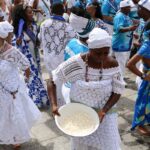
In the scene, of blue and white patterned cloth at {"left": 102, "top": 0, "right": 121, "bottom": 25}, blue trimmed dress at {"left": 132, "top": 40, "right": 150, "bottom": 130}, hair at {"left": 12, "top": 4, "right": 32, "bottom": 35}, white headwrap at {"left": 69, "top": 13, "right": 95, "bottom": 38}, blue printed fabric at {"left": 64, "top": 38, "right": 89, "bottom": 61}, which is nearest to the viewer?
blue printed fabric at {"left": 64, "top": 38, "right": 89, "bottom": 61}

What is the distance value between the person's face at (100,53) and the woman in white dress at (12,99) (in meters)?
1.52

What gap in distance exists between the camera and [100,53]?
10.9 feet

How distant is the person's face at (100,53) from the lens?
10.9 ft

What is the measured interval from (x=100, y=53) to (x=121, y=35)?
3575mm

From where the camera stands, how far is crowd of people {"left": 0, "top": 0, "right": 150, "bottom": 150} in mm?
3409

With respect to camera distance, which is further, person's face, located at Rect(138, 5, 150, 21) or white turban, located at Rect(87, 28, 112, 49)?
person's face, located at Rect(138, 5, 150, 21)

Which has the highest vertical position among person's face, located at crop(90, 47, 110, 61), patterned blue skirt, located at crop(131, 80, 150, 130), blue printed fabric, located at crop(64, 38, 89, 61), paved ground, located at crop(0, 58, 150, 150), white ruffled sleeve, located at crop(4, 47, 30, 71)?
person's face, located at crop(90, 47, 110, 61)

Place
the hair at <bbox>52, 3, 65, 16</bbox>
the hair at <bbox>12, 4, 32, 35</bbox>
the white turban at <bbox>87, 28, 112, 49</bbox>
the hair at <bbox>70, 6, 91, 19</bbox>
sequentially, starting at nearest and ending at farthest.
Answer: the white turban at <bbox>87, 28, 112, 49</bbox>, the hair at <bbox>70, 6, 91, 19</bbox>, the hair at <bbox>52, 3, 65, 16</bbox>, the hair at <bbox>12, 4, 32, 35</bbox>

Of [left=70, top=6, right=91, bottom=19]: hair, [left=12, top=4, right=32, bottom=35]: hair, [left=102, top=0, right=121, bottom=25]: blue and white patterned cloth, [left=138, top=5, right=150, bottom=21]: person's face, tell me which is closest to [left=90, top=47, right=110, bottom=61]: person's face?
[left=70, top=6, right=91, bottom=19]: hair

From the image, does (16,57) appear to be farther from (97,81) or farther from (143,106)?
(143,106)

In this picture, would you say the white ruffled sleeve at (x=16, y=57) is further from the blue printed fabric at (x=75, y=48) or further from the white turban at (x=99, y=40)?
the white turban at (x=99, y=40)

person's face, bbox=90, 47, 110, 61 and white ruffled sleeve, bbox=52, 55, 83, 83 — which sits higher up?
person's face, bbox=90, 47, 110, 61

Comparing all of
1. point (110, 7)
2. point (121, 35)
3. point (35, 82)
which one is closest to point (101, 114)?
point (35, 82)

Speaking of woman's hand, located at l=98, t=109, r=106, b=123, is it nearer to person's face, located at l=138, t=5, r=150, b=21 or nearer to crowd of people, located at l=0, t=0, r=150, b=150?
crowd of people, located at l=0, t=0, r=150, b=150
